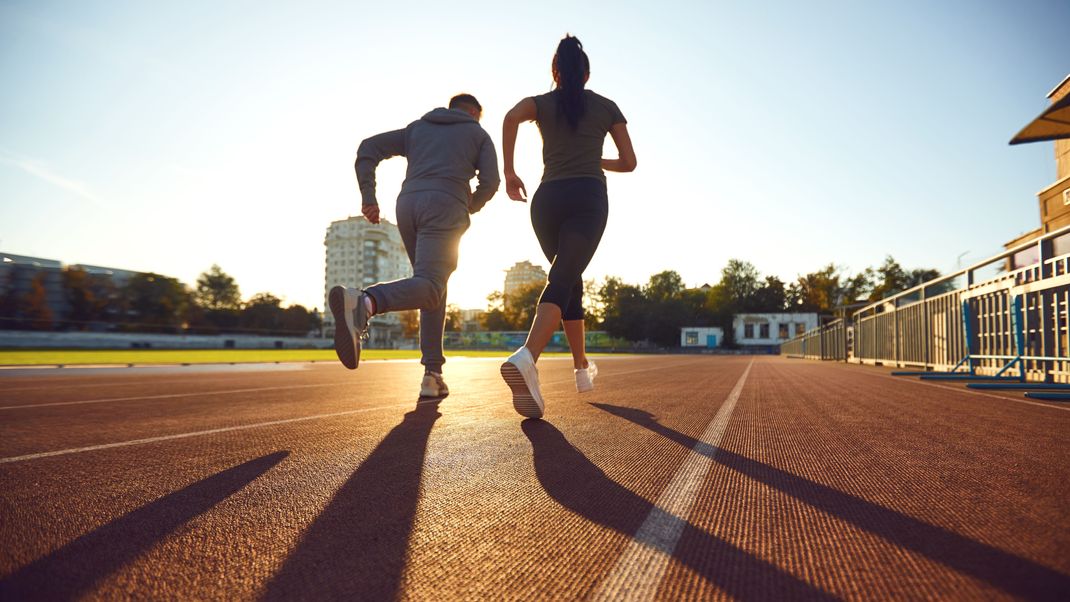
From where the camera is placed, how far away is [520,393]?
3006 millimetres

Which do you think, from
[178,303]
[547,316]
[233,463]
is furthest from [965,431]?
[178,303]

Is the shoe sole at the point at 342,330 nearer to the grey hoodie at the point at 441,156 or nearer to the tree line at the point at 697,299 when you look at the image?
the grey hoodie at the point at 441,156

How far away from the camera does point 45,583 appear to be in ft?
3.15

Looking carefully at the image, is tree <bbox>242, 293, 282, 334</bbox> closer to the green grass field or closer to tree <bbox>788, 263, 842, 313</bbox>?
the green grass field

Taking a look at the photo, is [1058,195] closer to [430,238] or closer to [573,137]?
[573,137]

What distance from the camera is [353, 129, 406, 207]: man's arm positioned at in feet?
13.3

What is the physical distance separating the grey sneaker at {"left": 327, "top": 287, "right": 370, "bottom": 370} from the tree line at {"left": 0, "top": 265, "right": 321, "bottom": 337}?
55.1 metres

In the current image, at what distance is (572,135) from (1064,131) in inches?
620

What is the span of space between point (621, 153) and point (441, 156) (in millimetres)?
1294

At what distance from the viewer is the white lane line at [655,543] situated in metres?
0.96

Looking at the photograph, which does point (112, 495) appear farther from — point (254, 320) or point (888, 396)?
point (254, 320)

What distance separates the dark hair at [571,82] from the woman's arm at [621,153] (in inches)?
13.0

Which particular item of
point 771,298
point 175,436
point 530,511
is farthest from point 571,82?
point 771,298

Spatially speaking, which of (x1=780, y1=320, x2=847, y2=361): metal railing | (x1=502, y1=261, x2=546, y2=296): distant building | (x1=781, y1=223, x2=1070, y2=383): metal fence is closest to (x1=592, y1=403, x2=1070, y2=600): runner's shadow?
(x1=781, y1=223, x2=1070, y2=383): metal fence
